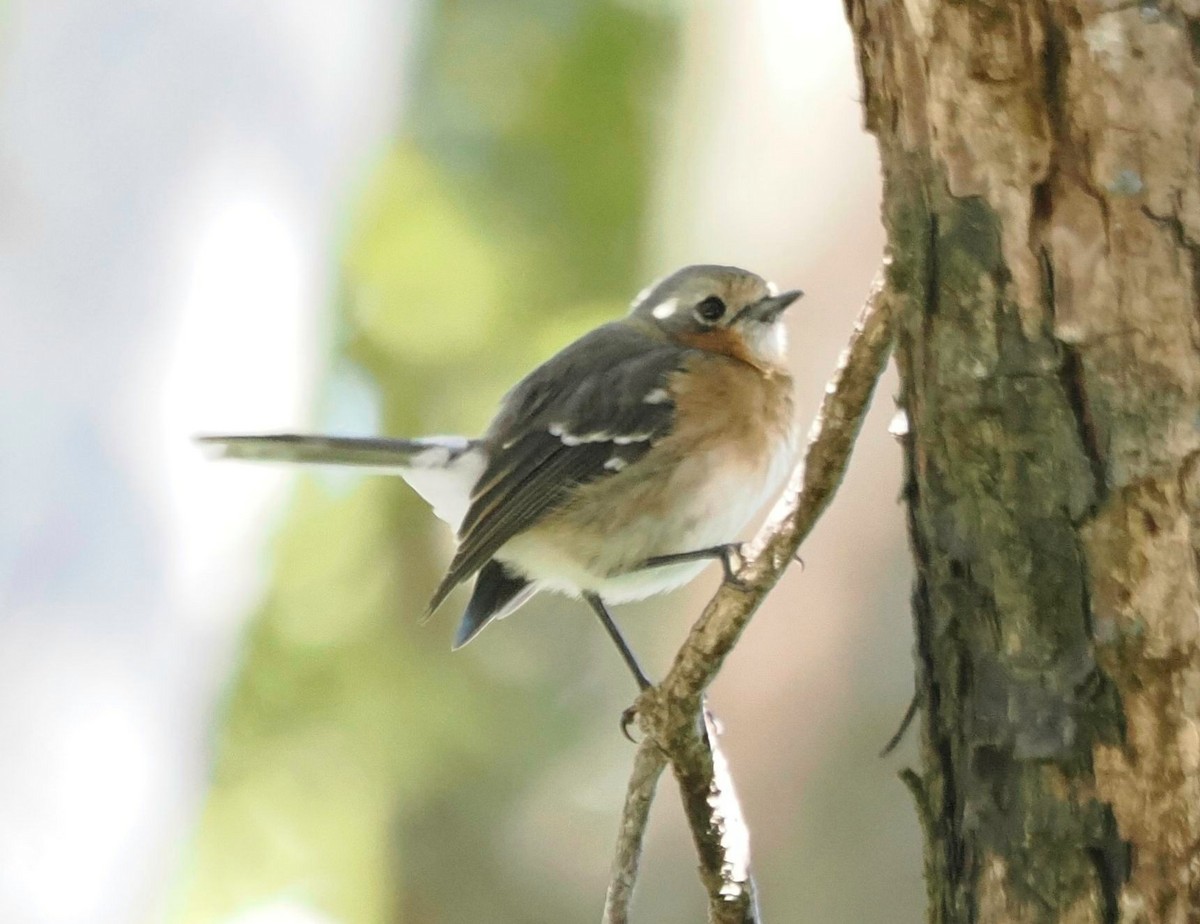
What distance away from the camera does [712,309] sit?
372 cm

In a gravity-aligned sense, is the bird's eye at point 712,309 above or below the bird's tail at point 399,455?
above

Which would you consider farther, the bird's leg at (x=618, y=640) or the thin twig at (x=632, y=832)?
the bird's leg at (x=618, y=640)

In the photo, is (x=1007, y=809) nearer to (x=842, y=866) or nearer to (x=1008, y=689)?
(x=1008, y=689)

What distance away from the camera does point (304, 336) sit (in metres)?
4.59

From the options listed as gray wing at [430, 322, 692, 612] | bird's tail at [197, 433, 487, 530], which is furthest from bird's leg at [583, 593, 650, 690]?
bird's tail at [197, 433, 487, 530]

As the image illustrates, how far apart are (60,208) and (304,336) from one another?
35.2 inches

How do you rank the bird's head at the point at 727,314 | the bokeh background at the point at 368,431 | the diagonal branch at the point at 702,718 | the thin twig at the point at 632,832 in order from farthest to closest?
the bokeh background at the point at 368,431 < the bird's head at the point at 727,314 < the thin twig at the point at 632,832 < the diagonal branch at the point at 702,718

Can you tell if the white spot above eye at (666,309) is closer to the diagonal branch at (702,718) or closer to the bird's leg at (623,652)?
the bird's leg at (623,652)

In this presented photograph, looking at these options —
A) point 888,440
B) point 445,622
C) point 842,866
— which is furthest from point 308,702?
point 888,440

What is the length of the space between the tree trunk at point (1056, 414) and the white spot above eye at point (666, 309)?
6.31 feet

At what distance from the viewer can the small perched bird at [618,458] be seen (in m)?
3.33

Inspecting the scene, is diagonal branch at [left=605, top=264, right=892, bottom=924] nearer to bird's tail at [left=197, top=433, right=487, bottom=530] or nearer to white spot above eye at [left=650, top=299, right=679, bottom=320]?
bird's tail at [left=197, top=433, right=487, bottom=530]


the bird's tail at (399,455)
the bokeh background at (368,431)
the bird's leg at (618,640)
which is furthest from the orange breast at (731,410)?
the bokeh background at (368,431)

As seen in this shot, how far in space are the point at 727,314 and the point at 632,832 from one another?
1.80 meters
